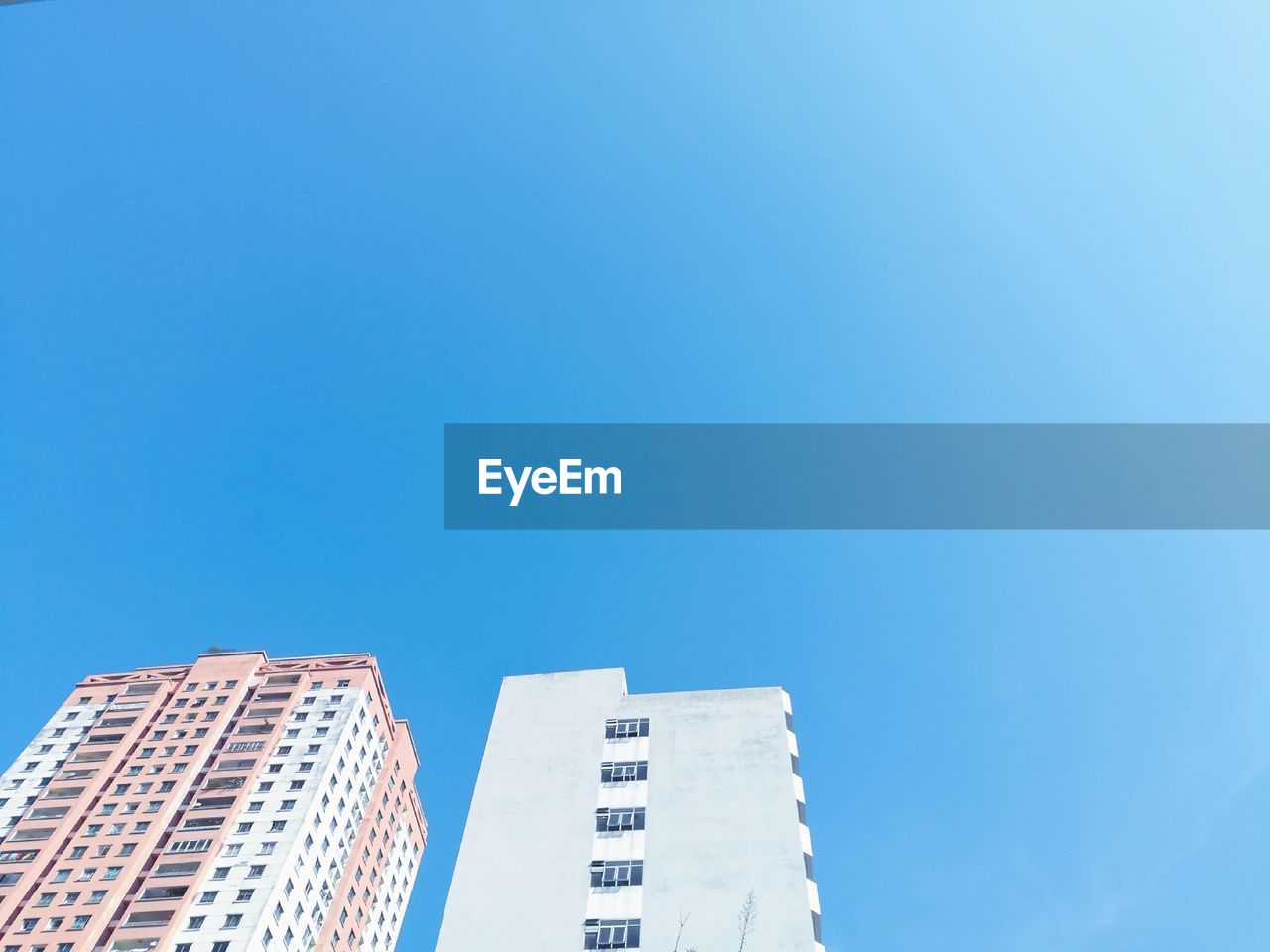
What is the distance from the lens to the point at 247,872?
173ft

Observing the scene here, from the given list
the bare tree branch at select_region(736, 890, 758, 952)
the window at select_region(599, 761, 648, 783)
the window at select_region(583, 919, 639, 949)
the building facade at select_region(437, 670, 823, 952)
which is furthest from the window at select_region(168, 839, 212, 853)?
the bare tree branch at select_region(736, 890, 758, 952)

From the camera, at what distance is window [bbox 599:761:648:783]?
37.0 meters

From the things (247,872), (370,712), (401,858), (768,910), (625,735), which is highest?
(370,712)

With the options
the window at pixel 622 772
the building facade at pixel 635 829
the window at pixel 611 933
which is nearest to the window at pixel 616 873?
the building facade at pixel 635 829

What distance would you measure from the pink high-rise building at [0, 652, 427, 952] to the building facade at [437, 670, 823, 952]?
72.0 feet

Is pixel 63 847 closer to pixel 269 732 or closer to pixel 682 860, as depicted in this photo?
pixel 269 732

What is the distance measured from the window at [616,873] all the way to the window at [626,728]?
5.93 meters

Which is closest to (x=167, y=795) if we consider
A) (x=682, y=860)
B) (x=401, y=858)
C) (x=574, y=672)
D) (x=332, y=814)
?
(x=332, y=814)

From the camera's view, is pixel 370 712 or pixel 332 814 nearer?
pixel 332 814

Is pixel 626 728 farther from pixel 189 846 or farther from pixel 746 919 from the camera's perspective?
pixel 189 846

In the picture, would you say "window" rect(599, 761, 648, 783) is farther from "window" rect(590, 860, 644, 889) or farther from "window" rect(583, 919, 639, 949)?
"window" rect(583, 919, 639, 949)

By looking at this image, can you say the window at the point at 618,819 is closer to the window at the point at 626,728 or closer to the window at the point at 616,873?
the window at the point at 616,873

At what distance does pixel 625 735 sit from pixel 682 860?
644 cm

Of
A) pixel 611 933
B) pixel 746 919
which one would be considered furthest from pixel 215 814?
pixel 746 919
